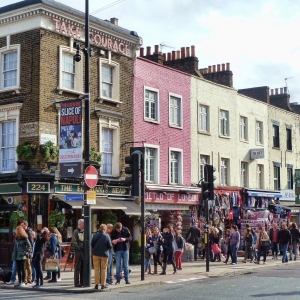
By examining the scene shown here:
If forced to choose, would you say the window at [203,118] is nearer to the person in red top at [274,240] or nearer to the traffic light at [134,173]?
the person in red top at [274,240]

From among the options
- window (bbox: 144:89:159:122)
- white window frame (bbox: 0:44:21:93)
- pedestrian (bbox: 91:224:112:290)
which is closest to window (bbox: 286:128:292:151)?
window (bbox: 144:89:159:122)

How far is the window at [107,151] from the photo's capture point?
25.2 m

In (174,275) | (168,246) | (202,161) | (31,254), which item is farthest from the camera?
(202,161)

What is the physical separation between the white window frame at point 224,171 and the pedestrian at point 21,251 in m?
17.0

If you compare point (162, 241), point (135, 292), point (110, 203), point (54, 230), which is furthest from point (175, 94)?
point (135, 292)

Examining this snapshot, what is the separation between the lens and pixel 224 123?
109ft

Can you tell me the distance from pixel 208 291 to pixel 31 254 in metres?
5.42

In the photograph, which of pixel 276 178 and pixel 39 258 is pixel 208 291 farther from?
pixel 276 178

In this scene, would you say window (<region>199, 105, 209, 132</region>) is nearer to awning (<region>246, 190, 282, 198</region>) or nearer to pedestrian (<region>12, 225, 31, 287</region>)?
awning (<region>246, 190, 282, 198</region>)

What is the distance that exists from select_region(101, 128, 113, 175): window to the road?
25.3ft

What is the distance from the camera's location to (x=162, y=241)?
20.7 metres

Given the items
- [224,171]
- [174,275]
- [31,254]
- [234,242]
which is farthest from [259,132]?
[31,254]

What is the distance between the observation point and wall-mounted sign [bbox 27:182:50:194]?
2158 cm

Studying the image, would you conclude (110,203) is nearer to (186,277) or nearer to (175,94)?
(186,277)
